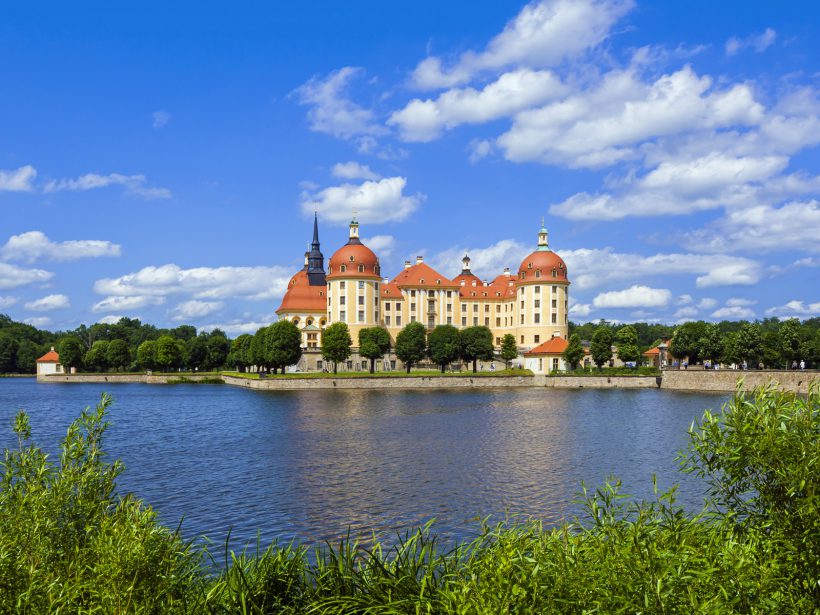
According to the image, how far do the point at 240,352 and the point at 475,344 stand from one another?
41.5 m

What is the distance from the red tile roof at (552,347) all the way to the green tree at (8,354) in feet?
385

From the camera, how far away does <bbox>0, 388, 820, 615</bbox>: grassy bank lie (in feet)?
26.0

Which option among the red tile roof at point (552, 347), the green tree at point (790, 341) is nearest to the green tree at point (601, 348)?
the red tile roof at point (552, 347)

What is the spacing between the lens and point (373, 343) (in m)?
105

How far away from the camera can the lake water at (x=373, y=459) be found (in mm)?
22219

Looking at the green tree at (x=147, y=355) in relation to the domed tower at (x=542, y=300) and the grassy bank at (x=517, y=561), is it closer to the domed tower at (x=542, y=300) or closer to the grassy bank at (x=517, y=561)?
the domed tower at (x=542, y=300)

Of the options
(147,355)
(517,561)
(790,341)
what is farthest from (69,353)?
(517,561)

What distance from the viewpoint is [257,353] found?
341 feet

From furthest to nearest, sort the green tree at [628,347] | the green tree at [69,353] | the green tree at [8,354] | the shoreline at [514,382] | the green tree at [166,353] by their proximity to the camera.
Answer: the green tree at [8,354]
the green tree at [69,353]
the green tree at [166,353]
the green tree at [628,347]
the shoreline at [514,382]

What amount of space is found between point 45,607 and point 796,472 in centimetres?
955

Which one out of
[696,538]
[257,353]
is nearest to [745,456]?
[696,538]

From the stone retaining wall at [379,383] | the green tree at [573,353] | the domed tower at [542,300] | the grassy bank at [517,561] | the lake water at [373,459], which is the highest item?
the domed tower at [542,300]

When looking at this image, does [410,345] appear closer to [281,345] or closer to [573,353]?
[281,345]

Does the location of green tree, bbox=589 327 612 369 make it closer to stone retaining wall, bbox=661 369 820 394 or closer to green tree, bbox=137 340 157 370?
stone retaining wall, bbox=661 369 820 394
